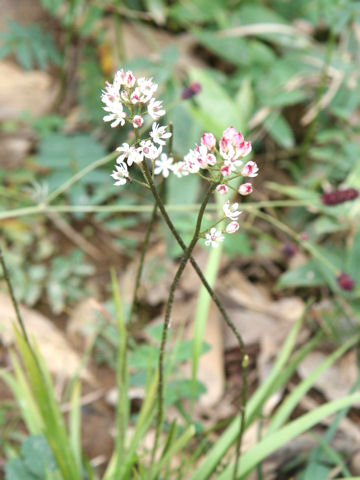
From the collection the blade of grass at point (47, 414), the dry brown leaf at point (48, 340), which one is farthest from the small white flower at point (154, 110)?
the dry brown leaf at point (48, 340)

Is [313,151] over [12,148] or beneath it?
beneath

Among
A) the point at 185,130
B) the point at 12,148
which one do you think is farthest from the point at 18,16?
the point at 185,130

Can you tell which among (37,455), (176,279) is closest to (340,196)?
(176,279)

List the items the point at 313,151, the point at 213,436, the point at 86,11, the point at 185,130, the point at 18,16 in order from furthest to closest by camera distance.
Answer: the point at 18,16 → the point at 86,11 → the point at 185,130 → the point at 313,151 → the point at 213,436

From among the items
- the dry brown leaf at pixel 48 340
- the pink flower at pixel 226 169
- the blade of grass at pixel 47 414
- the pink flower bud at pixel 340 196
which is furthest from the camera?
the dry brown leaf at pixel 48 340

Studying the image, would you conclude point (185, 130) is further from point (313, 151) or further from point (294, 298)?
point (294, 298)

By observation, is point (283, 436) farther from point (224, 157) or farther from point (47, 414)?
point (224, 157)

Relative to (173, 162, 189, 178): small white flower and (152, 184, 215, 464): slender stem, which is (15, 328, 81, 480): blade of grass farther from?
(173, 162, 189, 178): small white flower

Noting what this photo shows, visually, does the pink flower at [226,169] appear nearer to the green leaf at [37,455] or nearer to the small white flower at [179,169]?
the small white flower at [179,169]
